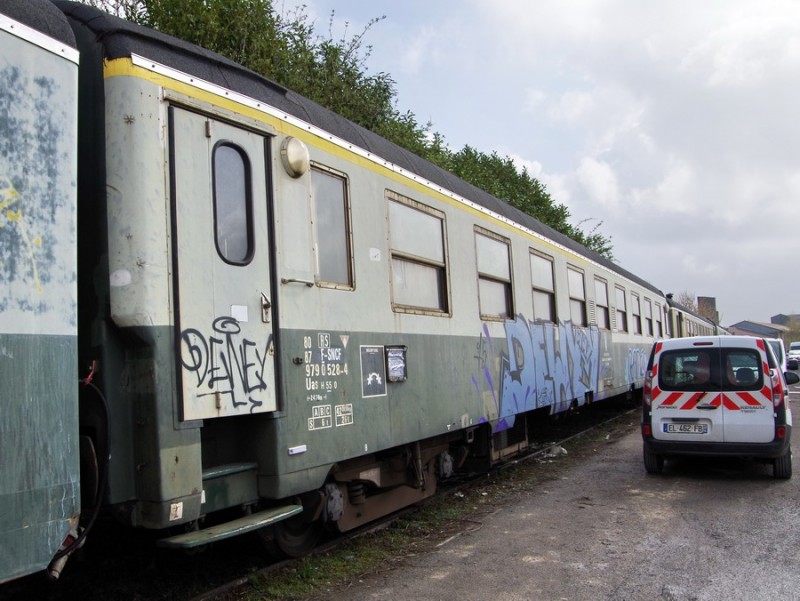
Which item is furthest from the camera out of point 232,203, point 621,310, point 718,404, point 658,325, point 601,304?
point 658,325

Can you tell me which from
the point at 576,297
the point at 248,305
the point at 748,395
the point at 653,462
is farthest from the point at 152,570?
the point at 576,297

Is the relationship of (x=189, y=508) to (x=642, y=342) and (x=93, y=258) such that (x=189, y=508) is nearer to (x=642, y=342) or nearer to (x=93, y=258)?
(x=93, y=258)

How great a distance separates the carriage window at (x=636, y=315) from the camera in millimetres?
16234

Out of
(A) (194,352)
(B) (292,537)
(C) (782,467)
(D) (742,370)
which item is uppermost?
(A) (194,352)

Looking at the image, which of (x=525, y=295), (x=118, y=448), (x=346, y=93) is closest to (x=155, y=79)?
(x=118, y=448)

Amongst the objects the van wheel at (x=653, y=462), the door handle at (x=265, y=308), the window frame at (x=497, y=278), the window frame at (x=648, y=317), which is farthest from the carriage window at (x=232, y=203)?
the window frame at (x=648, y=317)

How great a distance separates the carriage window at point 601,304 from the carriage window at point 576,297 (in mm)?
852

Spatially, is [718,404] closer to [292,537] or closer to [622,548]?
[622,548]

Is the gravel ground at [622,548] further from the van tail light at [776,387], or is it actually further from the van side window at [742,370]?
the van side window at [742,370]

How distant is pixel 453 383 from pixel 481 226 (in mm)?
2073

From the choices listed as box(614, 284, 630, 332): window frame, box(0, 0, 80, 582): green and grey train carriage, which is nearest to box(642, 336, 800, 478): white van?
box(614, 284, 630, 332): window frame

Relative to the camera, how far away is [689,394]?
8219 mm

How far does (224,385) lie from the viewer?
3.97 meters

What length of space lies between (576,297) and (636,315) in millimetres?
5697
